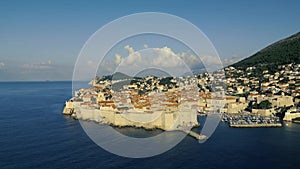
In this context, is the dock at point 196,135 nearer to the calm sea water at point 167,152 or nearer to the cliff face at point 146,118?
the calm sea water at point 167,152

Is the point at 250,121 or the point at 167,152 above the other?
the point at 250,121

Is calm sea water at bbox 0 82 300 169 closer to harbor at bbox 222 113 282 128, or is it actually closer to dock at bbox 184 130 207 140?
dock at bbox 184 130 207 140

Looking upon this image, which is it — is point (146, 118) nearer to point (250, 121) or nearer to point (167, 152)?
point (167, 152)

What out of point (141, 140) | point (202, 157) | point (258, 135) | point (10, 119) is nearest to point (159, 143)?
point (141, 140)

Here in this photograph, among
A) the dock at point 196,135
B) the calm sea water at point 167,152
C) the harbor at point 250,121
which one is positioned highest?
the harbor at point 250,121

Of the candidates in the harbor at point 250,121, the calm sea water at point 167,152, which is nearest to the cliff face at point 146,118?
the calm sea water at point 167,152

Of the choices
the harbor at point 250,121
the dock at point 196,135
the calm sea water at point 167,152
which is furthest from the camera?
the harbor at point 250,121

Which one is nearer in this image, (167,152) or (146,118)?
(167,152)

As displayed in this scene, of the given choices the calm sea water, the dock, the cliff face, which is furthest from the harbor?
the dock

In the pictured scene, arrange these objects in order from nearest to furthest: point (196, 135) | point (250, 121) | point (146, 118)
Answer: point (196, 135) → point (146, 118) → point (250, 121)

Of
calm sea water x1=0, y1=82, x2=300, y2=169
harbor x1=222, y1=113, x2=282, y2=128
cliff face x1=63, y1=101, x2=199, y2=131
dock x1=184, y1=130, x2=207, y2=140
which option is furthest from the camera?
harbor x1=222, y1=113, x2=282, y2=128

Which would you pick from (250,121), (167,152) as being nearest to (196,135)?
(167,152)

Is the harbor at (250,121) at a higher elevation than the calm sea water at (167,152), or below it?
higher
